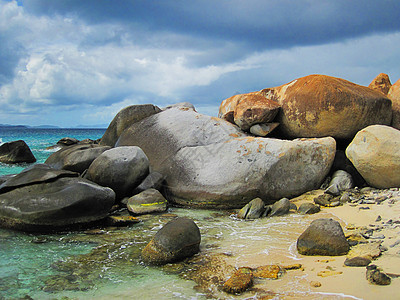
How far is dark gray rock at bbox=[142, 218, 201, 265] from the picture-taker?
432 centimetres

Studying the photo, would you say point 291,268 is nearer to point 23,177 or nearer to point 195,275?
point 195,275

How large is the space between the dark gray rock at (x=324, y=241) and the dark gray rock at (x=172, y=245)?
4.34ft

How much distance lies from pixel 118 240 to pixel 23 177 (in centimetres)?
237

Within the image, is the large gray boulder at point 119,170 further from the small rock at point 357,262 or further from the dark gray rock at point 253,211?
the small rock at point 357,262

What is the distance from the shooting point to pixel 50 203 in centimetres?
569

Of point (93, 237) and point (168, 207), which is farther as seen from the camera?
point (168, 207)

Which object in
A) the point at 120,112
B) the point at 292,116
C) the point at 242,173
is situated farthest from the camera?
the point at 120,112

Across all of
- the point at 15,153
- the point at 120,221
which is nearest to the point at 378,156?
the point at 120,221

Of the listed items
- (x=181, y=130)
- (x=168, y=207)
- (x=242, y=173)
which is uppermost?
(x=181, y=130)

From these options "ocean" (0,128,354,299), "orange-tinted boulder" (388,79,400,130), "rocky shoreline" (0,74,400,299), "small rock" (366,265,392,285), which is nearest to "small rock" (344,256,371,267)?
"rocky shoreline" (0,74,400,299)

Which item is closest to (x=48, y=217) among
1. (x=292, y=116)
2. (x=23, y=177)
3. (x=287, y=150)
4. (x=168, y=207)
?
(x=23, y=177)

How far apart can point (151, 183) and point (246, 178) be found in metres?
2.02

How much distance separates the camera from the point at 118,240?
17.3ft

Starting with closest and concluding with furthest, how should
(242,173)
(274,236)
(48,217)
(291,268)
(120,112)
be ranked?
1. (291,268)
2. (274,236)
3. (48,217)
4. (242,173)
5. (120,112)
